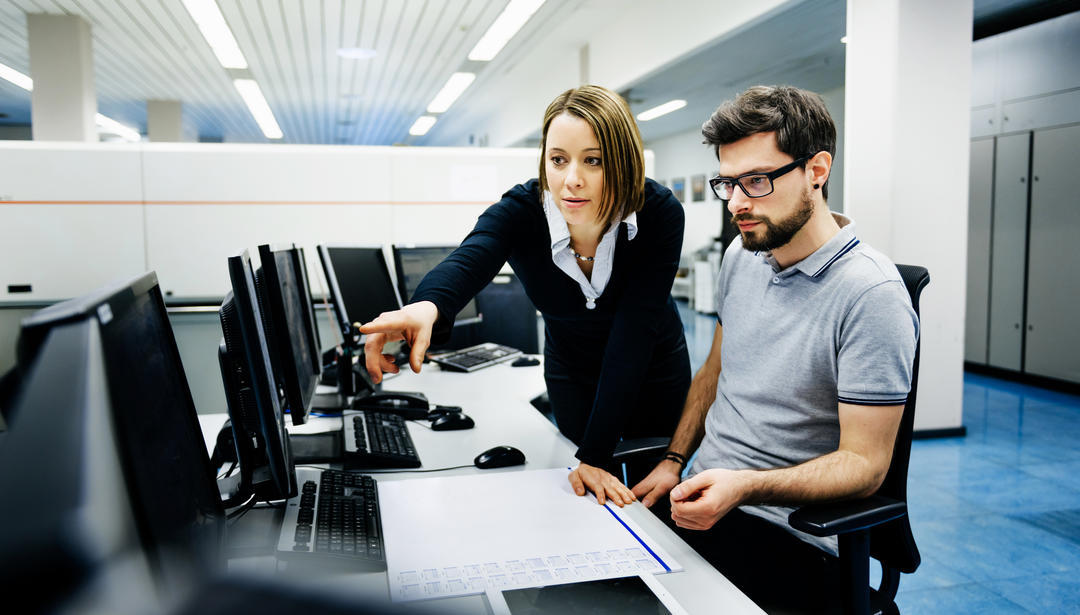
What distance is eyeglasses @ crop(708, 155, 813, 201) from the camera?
127cm

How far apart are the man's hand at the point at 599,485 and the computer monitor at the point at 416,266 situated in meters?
1.58

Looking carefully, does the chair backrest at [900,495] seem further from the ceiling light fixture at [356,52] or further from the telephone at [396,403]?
the ceiling light fixture at [356,52]

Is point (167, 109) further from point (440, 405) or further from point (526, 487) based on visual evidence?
point (526, 487)

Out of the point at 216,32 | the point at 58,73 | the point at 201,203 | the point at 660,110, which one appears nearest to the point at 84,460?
the point at 201,203

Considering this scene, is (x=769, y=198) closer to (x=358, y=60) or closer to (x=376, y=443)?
(x=376, y=443)

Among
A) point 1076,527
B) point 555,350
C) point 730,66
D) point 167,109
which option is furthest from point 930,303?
point 167,109

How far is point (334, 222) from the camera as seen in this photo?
3.88 meters

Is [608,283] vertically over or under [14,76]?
under

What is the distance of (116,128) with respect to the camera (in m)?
11.1

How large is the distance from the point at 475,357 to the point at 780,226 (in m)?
1.76

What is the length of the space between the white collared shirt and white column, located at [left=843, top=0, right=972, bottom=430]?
8.82 feet

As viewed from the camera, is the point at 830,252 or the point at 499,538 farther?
the point at 830,252

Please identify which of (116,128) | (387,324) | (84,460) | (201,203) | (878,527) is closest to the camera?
(84,460)

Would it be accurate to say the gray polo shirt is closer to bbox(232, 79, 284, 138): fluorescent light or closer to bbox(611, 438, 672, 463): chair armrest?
bbox(611, 438, 672, 463): chair armrest
